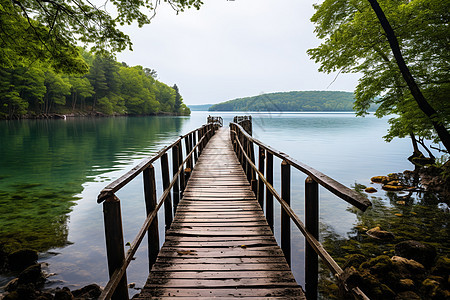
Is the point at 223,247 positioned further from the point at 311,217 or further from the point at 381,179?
the point at 381,179

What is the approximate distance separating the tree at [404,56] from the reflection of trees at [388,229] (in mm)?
2448

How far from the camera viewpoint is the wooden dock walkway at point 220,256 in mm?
2748

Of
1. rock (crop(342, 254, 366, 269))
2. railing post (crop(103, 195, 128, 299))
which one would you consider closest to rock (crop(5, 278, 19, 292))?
railing post (crop(103, 195, 128, 299))

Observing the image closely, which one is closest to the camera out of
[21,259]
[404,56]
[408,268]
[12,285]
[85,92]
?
[12,285]

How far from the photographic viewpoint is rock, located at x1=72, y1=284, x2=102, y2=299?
444cm

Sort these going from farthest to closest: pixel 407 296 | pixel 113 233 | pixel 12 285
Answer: pixel 12 285 < pixel 407 296 < pixel 113 233

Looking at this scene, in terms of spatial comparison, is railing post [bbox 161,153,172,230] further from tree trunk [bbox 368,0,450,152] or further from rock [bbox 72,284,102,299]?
tree trunk [bbox 368,0,450,152]

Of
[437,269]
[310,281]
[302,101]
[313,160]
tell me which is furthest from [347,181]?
[302,101]

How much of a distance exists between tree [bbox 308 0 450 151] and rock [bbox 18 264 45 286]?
1025cm

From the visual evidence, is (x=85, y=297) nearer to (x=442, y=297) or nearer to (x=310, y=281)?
(x=310, y=281)

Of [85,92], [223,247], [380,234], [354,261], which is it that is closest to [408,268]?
[354,261]

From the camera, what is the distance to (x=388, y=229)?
7.77 metres

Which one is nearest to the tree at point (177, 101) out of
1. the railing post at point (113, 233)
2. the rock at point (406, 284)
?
the rock at point (406, 284)

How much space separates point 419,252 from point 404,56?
268 inches
